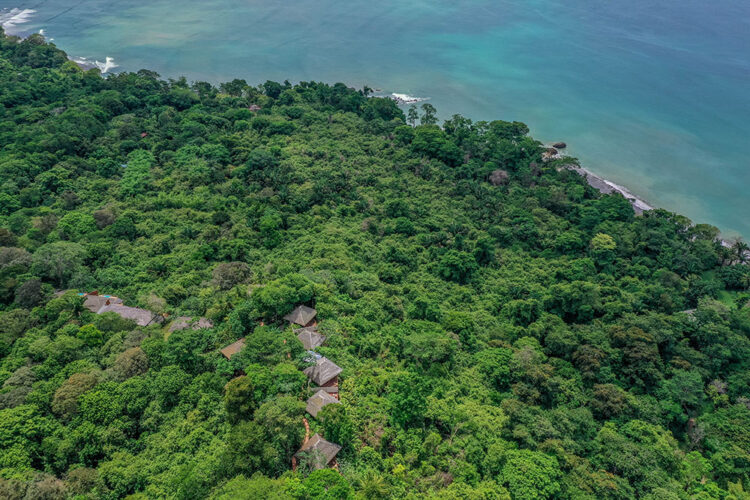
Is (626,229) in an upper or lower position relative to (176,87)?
lower

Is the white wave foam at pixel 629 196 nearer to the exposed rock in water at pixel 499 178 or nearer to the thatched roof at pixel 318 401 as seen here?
the exposed rock in water at pixel 499 178

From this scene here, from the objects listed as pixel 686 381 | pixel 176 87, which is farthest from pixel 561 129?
pixel 176 87

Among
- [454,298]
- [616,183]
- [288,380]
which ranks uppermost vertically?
[616,183]

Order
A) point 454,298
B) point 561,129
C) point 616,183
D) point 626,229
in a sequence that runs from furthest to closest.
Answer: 1. point 561,129
2. point 616,183
3. point 626,229
4. point 454,298

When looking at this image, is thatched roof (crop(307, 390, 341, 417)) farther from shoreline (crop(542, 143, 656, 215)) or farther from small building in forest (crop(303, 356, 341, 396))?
shoreline (crop(542, 143, 656, 215))

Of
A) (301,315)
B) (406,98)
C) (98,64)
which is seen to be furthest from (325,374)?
(98,64)

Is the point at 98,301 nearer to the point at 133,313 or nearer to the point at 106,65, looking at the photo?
the point at 133,313

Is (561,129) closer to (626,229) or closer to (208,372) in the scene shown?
(626,229)
